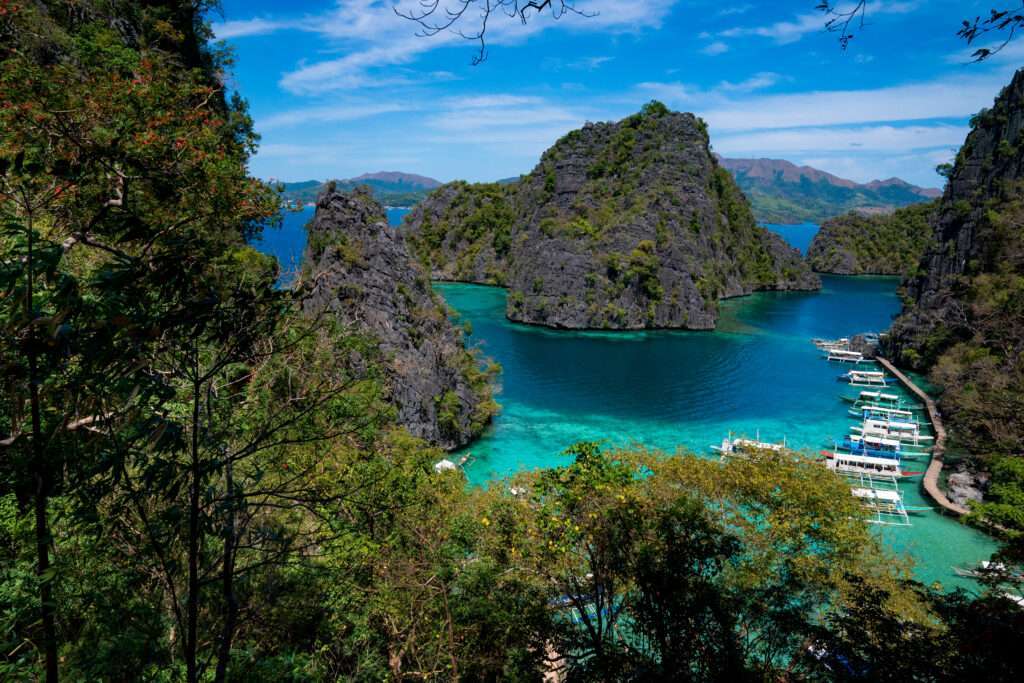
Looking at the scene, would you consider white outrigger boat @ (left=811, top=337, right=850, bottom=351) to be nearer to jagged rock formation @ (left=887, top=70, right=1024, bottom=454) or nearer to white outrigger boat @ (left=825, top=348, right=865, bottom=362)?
white outrigger boat @ (left=825, top=348, right=865, bottom=362)

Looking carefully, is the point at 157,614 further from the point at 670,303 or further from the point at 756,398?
the point at 670,303

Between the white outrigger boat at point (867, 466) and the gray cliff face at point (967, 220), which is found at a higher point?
the gray cliff face at point (967, 220)

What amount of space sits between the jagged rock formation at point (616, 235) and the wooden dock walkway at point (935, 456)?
991 inches

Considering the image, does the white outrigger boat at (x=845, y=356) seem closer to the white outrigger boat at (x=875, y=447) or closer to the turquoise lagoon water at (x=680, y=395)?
the turquoise lagoon water at (x=680, y=395)

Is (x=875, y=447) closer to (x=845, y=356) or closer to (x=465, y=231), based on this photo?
(x=845, y=356)

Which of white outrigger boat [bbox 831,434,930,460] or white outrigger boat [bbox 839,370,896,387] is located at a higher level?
white outrigger boat [bbox 839,370,896,387]

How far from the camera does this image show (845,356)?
5450 centimetres

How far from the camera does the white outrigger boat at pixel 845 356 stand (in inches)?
2115

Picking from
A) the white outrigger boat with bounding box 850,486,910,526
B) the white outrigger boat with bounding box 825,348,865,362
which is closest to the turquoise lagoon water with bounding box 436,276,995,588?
the white outrigger boat with bounding box 850,486,910,526

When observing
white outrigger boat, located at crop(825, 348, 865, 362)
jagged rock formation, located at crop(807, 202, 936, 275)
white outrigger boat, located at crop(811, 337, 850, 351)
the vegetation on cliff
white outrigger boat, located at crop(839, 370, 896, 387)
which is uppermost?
jagged rock formation, located at crop(807, 202, 936, 275)

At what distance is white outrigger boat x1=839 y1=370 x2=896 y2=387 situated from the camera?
4615 centimetres

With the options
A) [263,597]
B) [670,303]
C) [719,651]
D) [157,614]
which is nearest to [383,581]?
[263,597]

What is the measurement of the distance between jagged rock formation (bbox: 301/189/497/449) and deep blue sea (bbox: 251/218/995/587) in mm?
2837

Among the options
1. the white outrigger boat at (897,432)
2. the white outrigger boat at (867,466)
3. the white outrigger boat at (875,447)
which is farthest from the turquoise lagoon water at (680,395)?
the white outrigger boat at (897,432)
